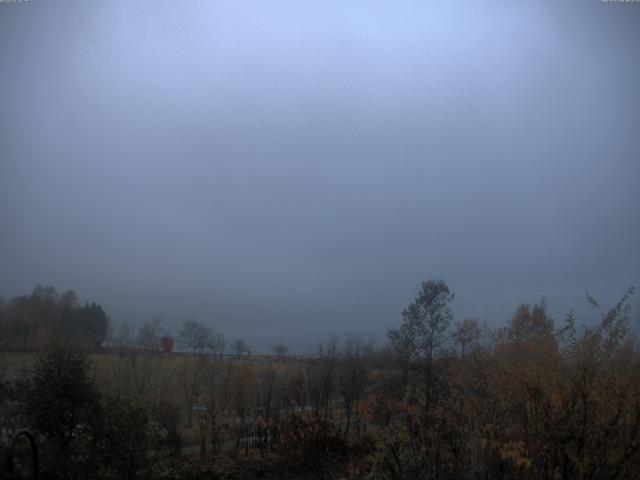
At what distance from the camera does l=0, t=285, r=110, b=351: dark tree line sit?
55.9 feet

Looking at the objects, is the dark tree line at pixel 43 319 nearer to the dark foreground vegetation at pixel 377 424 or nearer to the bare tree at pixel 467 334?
the dark foreground vegetation at pixel 377 424

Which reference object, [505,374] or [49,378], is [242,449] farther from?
[505,374]

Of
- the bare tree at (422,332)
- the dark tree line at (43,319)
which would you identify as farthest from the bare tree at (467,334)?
the dark tree line at (43,319)

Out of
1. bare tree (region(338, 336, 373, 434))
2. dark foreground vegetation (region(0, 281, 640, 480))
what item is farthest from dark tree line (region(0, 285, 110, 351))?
bare tree (region(338, 336, 373, 434))

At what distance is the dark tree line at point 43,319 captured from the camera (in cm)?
1703

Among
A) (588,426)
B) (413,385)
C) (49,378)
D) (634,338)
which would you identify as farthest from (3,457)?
(413,385)

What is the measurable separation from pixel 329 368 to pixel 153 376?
7.26 meters

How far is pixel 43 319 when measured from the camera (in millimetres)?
27234

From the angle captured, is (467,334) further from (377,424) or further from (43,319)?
(43,319)

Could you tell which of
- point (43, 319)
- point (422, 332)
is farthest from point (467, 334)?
point (43, 319)

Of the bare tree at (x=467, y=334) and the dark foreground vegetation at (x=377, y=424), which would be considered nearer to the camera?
the dark foreground vegetation at (x=377, y=424)

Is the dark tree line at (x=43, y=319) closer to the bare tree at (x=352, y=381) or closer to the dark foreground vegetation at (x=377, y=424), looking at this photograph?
the dark foreground vegetation at (x=377, y=424)

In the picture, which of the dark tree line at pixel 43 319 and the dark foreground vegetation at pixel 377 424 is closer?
the dark foreground vegetation at pixel 377 424

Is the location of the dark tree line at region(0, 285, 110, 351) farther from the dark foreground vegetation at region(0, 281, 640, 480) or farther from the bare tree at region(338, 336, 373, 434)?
the bare tree at region(338, 336, 373, 434)
